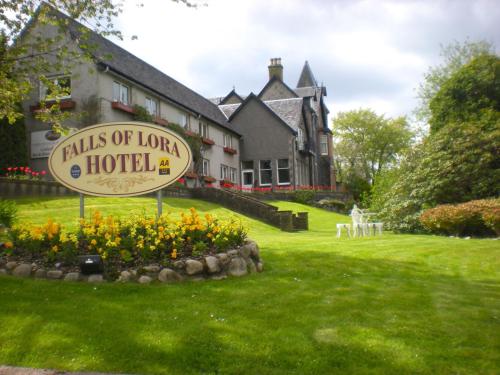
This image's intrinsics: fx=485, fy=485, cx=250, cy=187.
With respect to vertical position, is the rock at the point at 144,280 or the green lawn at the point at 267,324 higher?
the rock at the point at 144,280

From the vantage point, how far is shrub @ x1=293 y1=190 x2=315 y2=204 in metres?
35.6

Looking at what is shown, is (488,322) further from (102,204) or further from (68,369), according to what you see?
(102,204)

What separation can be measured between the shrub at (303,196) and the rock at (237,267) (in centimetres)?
2734

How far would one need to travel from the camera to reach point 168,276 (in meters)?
7.81

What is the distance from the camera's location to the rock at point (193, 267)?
26.1 ft

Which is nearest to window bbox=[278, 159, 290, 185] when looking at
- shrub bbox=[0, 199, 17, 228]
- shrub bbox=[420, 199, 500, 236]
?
shrub bbox=[420, 199, 500, 236]

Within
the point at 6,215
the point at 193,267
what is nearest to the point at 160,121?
the point at 6,215

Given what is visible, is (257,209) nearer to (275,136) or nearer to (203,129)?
(203,129)

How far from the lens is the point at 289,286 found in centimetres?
774

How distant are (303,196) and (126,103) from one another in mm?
15303

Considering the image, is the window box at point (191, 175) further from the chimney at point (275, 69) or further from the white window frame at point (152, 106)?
the chimney at point (275, 69)

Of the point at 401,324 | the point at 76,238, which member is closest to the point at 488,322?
the point at 401,324

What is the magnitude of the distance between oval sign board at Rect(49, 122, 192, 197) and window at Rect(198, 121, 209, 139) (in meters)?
24.0

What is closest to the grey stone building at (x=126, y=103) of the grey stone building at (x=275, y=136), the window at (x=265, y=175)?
the grey stone building at (x=275, y=136)
